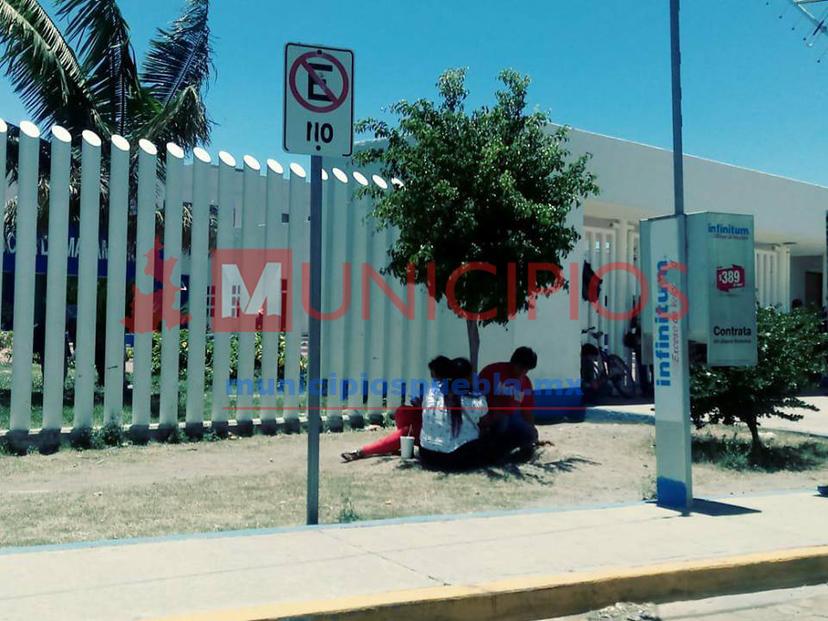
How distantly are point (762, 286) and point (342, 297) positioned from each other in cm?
1378

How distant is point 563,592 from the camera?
17.2 ft

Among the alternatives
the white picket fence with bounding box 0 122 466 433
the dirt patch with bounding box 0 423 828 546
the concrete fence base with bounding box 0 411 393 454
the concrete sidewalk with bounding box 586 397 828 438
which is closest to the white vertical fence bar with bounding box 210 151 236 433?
the white picket fence with bounding box 0 122 466 433

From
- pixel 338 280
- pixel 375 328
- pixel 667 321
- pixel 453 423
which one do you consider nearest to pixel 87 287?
pixel 338 280

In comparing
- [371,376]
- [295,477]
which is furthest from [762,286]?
[295,477]

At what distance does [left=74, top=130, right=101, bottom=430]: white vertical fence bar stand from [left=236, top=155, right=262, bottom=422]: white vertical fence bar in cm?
186

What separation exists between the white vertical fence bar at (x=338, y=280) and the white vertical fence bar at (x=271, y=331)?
0.76 metres

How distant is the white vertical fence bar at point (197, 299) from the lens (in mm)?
10953

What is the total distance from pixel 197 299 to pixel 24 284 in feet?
6.53

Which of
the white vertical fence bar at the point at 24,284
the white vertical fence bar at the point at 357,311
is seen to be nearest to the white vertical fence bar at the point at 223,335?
the white vertical fence bar at the point at 357,311

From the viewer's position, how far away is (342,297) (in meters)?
12.2

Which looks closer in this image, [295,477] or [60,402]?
[295,477]

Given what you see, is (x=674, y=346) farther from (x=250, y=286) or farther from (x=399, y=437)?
(x=250, y=286)

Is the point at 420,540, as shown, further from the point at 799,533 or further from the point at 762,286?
the point at 762,286

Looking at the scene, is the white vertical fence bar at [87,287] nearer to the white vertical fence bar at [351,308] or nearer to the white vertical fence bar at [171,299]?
the white vertical fence bar at [171,299]
